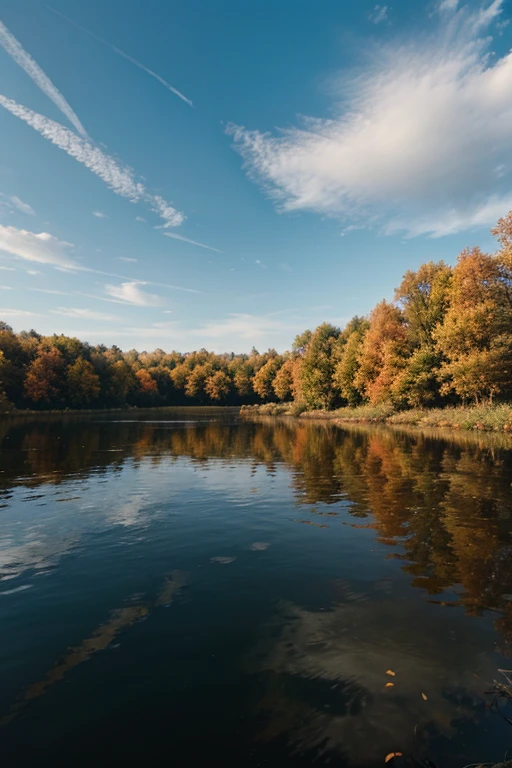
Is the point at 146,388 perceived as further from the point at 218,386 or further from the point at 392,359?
the point at 392,359

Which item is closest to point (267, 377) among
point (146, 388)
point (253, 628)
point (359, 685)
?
point (146, 388)

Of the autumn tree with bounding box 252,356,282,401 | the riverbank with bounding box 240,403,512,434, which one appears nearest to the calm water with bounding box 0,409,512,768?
the riverbank with bounding box 240,403,512,434

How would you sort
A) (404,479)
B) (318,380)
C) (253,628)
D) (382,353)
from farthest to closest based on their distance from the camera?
(318,380)
(382,353)
(404,479)
(253,628)

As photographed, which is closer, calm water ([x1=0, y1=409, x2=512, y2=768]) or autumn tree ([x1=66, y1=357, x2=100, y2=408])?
calm water ([x1=0, y1=409, x2=512, y2=768])

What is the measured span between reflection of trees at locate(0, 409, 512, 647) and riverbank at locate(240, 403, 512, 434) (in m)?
4.64

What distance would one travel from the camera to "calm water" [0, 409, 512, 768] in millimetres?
4980

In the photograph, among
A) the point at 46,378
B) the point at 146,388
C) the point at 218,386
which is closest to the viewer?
the point at 46,378

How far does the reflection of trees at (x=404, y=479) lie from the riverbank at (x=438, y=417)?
4.64m

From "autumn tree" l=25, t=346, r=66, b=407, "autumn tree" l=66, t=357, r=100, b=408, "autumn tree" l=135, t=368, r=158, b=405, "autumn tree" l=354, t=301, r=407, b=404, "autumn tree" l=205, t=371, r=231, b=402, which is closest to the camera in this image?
"autumn tree" l=354, t=301, r=407, b=404

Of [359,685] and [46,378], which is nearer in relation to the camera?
[359,685]

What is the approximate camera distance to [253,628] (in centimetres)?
743

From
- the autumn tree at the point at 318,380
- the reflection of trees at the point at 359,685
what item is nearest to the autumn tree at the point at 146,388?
the autumn tree at the point at 318,380

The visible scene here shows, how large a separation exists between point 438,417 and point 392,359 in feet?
49.9

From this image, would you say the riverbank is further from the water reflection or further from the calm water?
the water reflection
